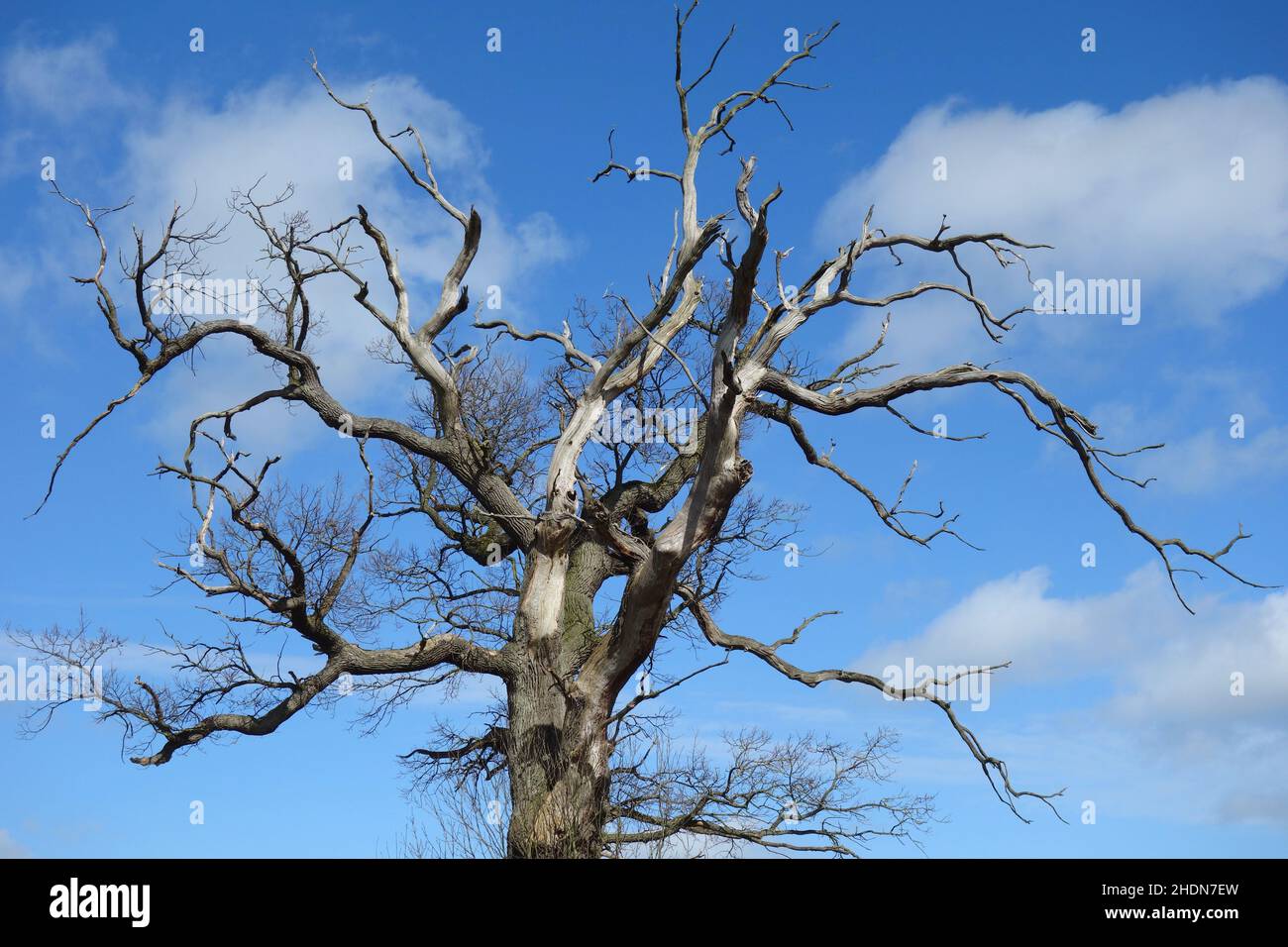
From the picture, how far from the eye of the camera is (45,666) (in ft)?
35.6

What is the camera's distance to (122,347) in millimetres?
10828

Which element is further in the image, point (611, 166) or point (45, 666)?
point (611, 166)

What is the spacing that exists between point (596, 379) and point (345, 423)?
8.53 ft

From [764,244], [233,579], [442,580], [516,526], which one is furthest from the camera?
[442,580]
